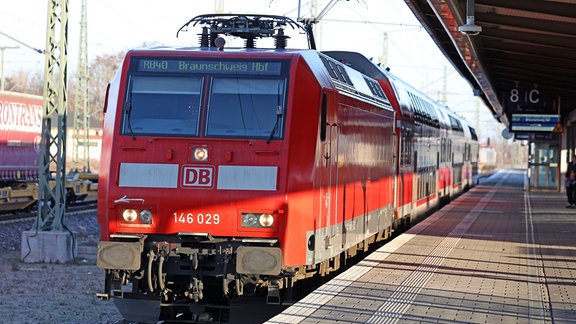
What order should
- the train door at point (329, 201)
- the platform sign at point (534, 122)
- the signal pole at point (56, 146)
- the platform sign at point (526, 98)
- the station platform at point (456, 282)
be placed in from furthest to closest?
the platform sign at point (534, 122) < the platform sign at point (526, 98) < the signal pole at point (56, 146) < the train door at point (329, 201) < the station platform at point (456, 282)

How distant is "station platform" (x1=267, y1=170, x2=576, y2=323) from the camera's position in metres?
9.26

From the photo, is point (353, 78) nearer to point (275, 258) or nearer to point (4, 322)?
point (275, 258)

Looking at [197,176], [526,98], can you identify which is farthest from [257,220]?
[526,98]

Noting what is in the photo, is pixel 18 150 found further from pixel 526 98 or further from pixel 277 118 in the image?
pixel 277 118

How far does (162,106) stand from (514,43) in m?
11.4

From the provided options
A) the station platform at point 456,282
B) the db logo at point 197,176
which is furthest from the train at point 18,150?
the db logo at point 197,176

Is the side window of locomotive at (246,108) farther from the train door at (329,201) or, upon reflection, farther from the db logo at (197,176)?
the train door at (329,201)

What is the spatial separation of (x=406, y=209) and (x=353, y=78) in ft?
23.7

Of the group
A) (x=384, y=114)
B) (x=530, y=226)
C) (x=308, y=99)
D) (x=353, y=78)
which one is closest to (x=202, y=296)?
(x=308, y=99)

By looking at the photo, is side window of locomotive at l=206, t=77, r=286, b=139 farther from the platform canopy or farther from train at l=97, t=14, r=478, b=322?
the platform canopy

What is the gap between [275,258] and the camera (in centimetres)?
987

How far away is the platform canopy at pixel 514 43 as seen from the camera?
618 inches

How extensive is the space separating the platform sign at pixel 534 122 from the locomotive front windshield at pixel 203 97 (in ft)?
75.8

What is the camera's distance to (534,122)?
107 feet
